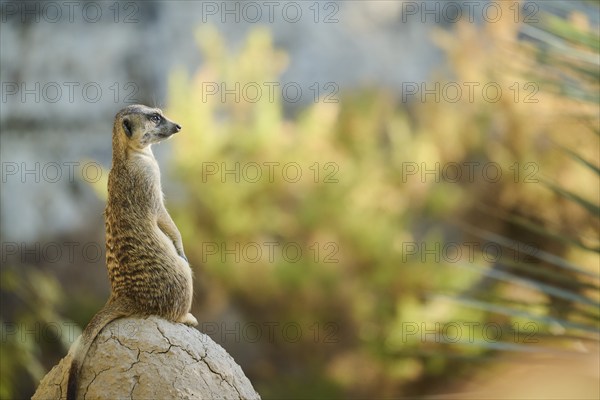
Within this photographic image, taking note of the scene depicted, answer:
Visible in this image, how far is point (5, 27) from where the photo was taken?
22.3ft

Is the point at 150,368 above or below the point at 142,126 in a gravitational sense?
below

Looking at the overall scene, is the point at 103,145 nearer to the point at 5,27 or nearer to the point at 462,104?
the point at 5,27

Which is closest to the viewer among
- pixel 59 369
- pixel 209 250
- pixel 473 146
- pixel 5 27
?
pixel 59 369

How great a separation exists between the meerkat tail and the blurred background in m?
3.77

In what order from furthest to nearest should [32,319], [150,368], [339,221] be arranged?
[339,221] < [32,319] < [150,368]

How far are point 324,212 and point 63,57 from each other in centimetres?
248

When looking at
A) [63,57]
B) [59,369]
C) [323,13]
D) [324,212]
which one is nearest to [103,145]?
[63,57]

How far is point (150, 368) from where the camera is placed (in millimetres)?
2018

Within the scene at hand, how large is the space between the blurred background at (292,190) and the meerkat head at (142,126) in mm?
3893

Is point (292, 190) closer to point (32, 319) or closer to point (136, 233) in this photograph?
point (32, 319)

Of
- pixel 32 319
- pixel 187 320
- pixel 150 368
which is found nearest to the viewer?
pixel 150 368

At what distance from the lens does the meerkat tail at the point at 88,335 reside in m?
1.99

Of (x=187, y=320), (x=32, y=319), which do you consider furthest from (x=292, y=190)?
(x=187, y=320)

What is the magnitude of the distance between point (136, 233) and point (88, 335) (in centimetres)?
27
